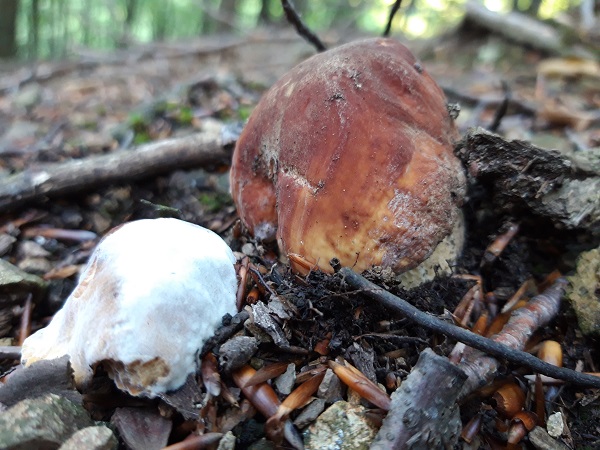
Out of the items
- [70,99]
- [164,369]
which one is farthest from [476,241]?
[70,99]

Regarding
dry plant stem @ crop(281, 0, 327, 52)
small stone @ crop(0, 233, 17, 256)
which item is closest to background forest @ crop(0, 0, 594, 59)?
dry plant stem @ crop(281, 0, 327, 52)

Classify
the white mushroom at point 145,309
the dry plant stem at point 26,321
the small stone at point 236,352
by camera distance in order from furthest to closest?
the dry plant stem at point 26,321 → the small stone at point 236,352 → the white mushroom at point 145,309

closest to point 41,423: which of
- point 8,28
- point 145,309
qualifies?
point 145,309

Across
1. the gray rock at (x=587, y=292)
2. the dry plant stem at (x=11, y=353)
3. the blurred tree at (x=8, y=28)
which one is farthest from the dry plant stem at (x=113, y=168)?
the blurred tree at (x=8, y=28)

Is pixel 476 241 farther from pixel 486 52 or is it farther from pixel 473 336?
pixel 486 52

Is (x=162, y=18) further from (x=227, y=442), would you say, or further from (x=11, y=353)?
(x=227, y=442)

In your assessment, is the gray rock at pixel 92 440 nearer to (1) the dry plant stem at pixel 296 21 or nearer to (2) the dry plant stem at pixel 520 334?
(2) the dry plant stem at pixel 520 334

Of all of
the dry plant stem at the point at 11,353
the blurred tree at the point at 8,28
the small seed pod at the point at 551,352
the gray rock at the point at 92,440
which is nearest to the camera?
the gray rock at the point at 92,440
